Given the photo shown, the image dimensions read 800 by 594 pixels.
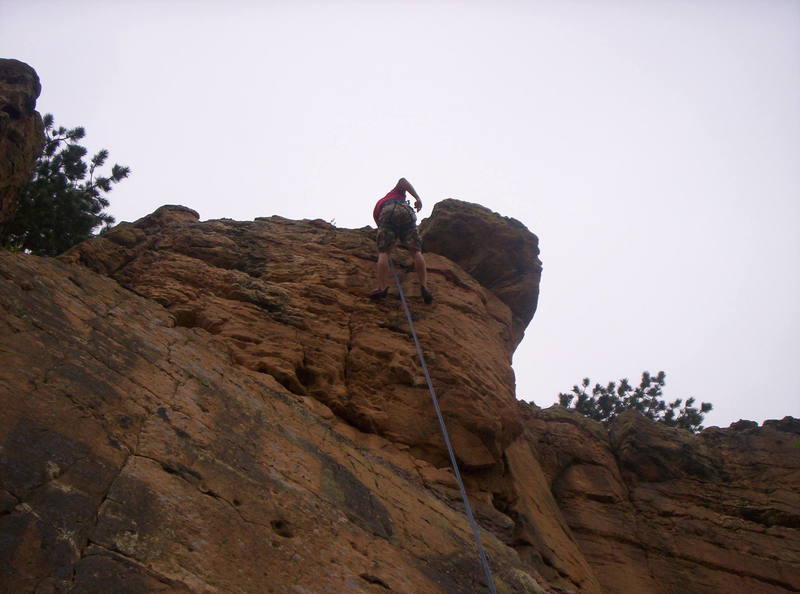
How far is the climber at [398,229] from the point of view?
845cm

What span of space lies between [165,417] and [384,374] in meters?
3.36

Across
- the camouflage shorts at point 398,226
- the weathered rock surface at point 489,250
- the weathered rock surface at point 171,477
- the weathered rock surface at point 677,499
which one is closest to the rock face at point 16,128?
the weathered rock surface at point 171,477

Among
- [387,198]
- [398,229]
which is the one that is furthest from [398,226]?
[387,198]

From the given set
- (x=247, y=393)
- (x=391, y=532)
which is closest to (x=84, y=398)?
(x=247, y=393)

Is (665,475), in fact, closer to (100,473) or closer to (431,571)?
(431,571)

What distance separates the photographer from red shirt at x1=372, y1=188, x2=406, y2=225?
375 inches

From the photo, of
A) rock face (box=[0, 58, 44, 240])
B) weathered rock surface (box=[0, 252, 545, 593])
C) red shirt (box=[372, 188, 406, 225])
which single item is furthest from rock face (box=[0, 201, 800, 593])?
rock face (box=[0, 58, 44, 240])

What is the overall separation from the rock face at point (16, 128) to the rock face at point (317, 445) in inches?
44.6

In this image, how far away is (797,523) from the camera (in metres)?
9.04

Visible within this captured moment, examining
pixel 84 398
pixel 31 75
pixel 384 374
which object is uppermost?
pixel 31 75

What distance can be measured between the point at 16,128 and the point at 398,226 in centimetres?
515

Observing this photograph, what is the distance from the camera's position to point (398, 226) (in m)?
9.20

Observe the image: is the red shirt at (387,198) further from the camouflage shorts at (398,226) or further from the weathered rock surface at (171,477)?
the weathered rock surface at (171,477)

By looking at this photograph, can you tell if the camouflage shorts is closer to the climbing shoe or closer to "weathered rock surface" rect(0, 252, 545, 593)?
the climbing shoe
